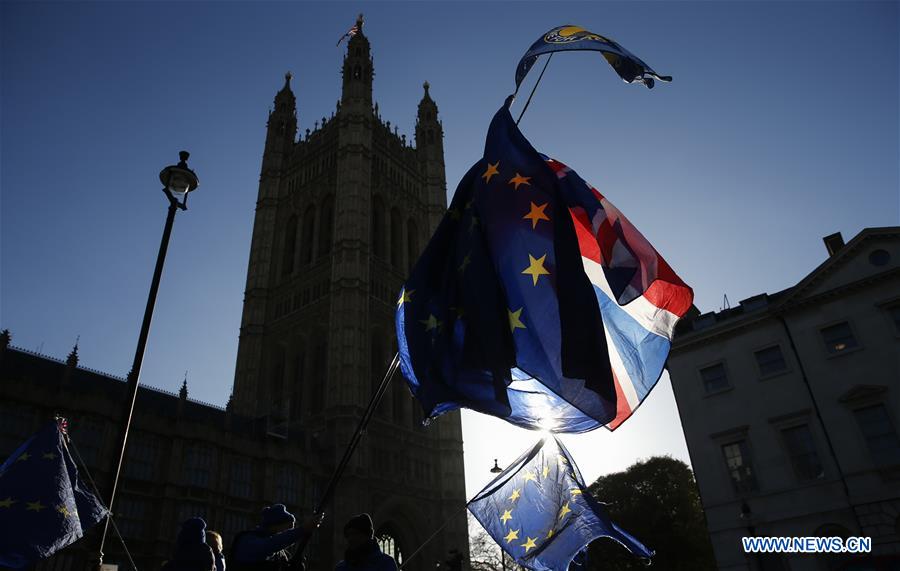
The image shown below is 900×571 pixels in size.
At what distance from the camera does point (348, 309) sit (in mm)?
51344

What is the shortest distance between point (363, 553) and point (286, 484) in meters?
39.7

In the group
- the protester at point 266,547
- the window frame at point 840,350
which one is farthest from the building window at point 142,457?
the window frame at point 840,350

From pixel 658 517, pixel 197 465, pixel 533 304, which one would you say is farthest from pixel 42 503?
pixel 658 517

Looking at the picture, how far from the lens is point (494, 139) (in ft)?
29.0

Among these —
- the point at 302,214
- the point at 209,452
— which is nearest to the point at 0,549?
the point at 209,452

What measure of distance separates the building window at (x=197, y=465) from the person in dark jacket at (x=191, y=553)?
34.1 m

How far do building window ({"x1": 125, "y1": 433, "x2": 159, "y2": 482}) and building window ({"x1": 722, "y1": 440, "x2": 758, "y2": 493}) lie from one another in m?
30.1

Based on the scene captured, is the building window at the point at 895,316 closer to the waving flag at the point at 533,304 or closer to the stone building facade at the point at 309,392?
the waving flag at the point at 533,304

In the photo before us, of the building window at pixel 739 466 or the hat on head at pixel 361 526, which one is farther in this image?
the building window at pixel 739 466

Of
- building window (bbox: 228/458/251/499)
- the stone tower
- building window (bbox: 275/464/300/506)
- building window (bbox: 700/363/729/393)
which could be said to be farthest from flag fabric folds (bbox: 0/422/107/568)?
the stone tower

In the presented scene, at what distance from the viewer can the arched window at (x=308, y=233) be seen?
199 feet

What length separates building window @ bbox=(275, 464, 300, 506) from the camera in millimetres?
40750

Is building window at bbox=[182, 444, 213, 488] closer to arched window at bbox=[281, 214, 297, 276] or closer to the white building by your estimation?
arched window at bbox=[281, 214, 297, 276]

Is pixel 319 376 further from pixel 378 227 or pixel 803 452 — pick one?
pixel 803 452
